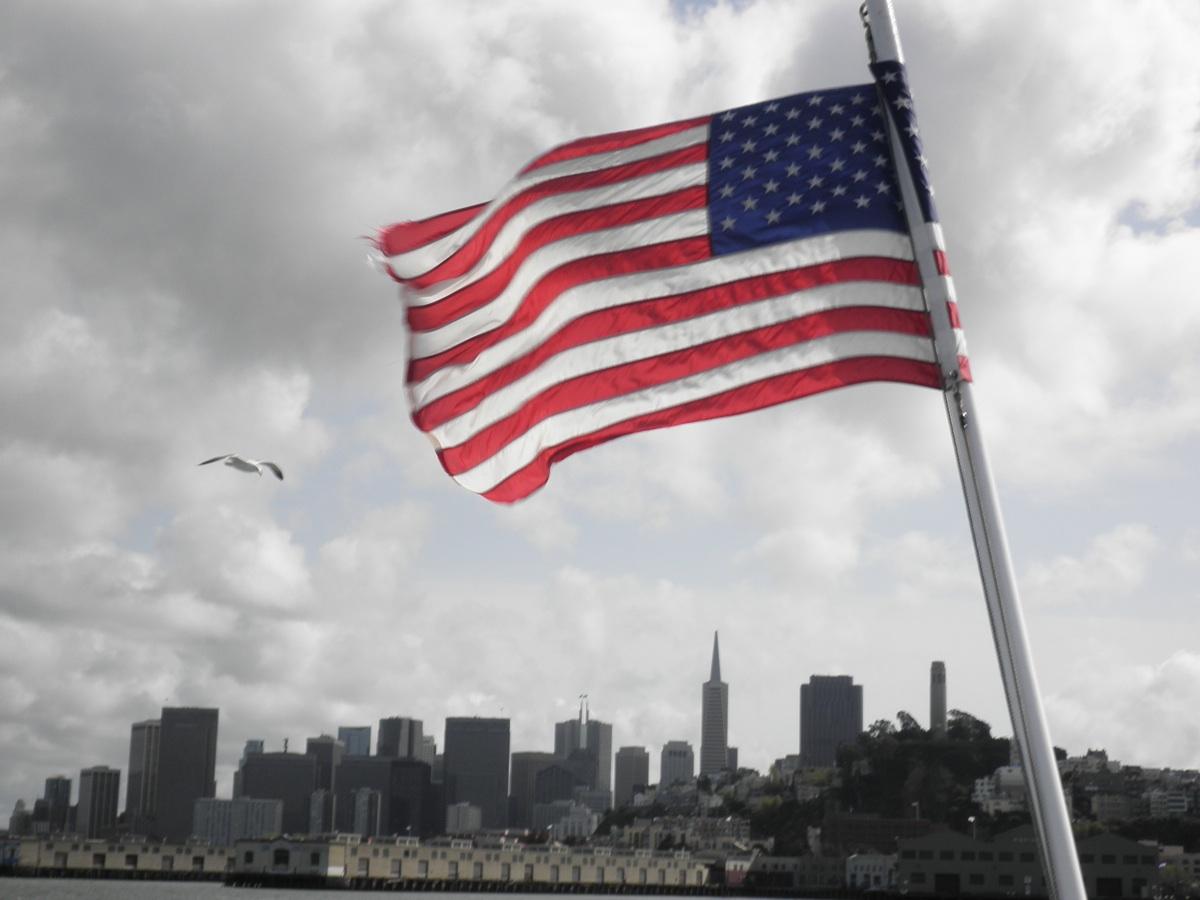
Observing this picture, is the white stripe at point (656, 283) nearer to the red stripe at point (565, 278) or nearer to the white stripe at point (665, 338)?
the red stripe at point (565, 278)

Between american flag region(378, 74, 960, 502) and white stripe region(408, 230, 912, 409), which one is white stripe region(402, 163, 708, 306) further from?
white stripe region(408, 230, 912, 409)

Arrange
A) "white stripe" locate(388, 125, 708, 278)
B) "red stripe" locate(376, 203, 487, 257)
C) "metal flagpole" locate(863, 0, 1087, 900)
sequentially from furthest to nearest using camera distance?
"red stripe" locate(376, 203, 487, 257), "white stripe" locate(388, 125, 708, 278), "metal flagpole" locate(863, 0, 1087, 900)

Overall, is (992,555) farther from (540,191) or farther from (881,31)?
(540,191)

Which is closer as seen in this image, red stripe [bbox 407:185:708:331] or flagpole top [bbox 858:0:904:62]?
flagpole top [bbox 858:0:904:62]

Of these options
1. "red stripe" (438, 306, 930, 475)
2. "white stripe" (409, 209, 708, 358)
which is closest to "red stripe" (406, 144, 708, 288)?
"white stripe" (409, 209, 708, 358)

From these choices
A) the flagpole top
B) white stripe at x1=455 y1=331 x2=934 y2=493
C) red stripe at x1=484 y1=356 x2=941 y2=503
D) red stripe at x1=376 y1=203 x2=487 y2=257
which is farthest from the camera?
red stripe at x1=376 y1=203 x2=487 y2=257

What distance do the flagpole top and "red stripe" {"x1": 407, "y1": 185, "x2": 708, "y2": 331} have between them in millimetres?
1530

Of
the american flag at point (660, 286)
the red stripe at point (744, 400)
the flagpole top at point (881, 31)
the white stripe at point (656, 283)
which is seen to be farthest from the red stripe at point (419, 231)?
the flagpole top at point (881, 31)

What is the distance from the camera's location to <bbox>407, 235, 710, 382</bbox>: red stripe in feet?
34.7

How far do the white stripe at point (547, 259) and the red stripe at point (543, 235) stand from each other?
0.03m

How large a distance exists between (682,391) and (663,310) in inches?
18.4

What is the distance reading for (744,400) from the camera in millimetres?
10398

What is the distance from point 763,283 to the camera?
10.3 m

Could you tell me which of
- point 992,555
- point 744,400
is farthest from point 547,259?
point 992,555
